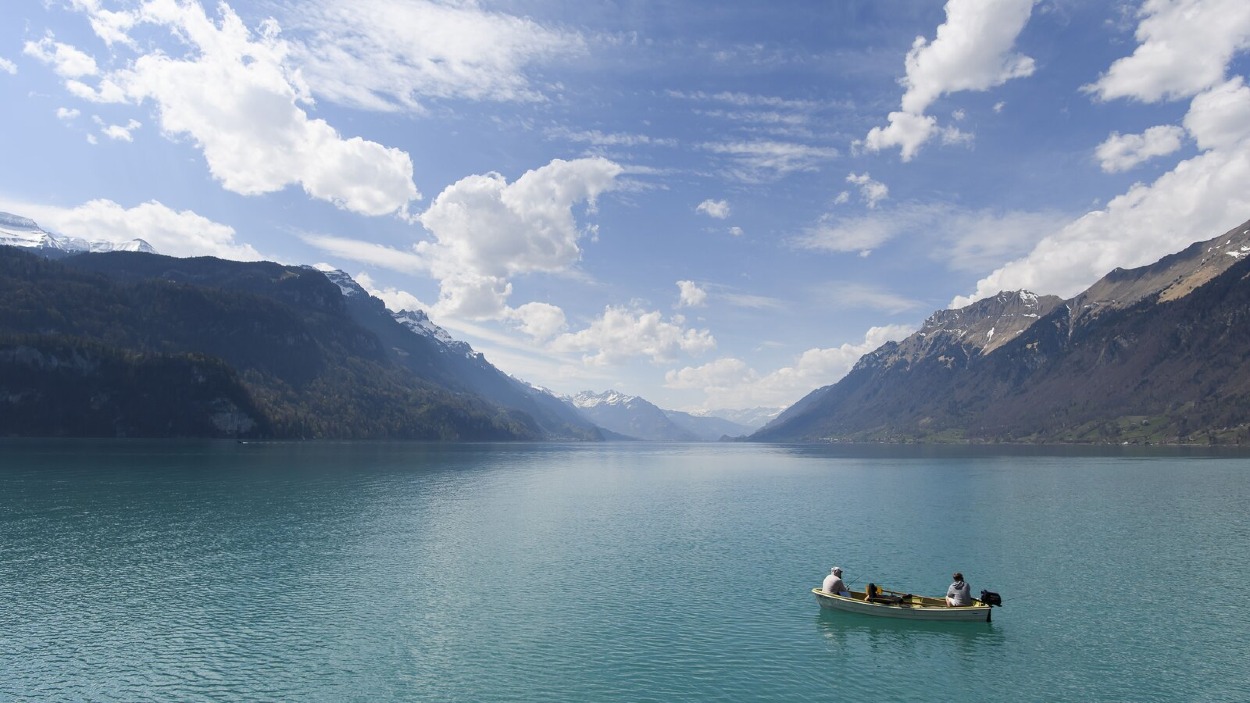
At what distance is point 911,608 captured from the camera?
52344 mm

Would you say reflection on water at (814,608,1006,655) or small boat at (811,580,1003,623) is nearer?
reflection on water at (814,608,1006,655)

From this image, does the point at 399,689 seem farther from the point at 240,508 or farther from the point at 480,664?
the point at 240,508

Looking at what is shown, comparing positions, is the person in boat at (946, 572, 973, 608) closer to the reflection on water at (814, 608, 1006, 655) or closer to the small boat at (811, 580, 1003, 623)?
the small boat at (811, 580, 1003, 623)

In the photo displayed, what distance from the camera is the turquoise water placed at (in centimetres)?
4047

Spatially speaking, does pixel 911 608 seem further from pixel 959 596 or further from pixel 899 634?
pixel 959 596

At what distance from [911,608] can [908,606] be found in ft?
1.09

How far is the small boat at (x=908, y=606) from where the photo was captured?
51.0 m

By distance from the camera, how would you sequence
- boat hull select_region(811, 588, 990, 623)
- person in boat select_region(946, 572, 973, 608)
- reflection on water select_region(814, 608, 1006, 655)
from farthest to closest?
person in boat select_region(946, 572, 973, 608) → boat hull select_region(811, 588, 990, 623) → reflection on water select_region(814, 608, 1006, 655)

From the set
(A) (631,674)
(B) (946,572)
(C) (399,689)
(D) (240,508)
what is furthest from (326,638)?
(D) (240,508)

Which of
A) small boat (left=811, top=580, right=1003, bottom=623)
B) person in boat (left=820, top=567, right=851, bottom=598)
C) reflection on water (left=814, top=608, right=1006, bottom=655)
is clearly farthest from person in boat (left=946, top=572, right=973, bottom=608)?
person in boat (left=820, top=567, right=851, bottom=598)

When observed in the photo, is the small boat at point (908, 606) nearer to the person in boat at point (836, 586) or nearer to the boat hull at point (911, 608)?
the boat hull at point (911, 608)

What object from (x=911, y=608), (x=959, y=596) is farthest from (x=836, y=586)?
(x=959, y=596)

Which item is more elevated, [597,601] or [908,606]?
[908,606]

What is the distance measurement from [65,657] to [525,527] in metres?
60.6
